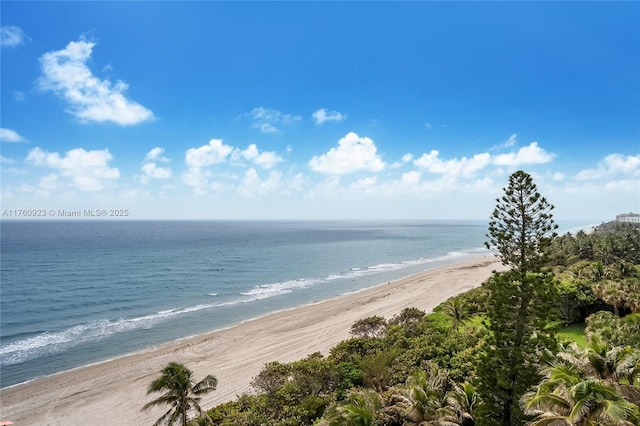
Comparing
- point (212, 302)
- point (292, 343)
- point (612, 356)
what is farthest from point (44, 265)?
point (612, 356)

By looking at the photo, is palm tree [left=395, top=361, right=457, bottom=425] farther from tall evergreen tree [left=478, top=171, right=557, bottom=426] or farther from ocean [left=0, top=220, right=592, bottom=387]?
ocean [left=0, top=220, right=592, bottom=387]

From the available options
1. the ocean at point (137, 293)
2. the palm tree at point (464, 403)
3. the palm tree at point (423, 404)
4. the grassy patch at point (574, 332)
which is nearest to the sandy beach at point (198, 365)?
the ocean at point (137, 293)

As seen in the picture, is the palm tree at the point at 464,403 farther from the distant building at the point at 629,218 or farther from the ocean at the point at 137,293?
the distant building at the point at 629,218

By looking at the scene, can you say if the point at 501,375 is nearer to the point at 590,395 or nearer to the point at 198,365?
the point at 590,395

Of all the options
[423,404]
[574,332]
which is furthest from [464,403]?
[574,332]

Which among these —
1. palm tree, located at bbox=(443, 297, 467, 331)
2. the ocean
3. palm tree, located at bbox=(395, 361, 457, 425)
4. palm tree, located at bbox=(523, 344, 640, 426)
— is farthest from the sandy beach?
palm tree, located at bbox=(523, 344, 640, 426)

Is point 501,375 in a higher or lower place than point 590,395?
lower
